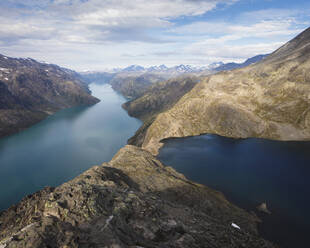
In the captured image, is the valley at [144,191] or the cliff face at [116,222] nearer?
the cliff face at [116,222]

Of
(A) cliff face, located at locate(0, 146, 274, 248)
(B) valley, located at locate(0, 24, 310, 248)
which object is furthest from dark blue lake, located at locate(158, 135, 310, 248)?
(A) cliff face, located at locate(0, 146, 274, 248)

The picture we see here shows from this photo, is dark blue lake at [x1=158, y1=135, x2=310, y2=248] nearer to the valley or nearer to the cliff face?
the valley

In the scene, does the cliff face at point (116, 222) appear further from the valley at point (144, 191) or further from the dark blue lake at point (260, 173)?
the dark blue lake at point (260, 173)

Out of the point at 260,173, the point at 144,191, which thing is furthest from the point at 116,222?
the point at 260,173

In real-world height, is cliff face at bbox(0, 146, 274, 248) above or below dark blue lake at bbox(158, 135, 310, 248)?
above

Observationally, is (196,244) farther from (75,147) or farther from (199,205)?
(75,147)

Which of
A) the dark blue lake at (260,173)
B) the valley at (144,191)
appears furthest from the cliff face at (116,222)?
the dark blue lake at (260,173)

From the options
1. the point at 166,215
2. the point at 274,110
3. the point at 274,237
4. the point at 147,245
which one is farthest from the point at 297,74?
the point at 147,245
